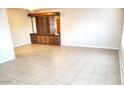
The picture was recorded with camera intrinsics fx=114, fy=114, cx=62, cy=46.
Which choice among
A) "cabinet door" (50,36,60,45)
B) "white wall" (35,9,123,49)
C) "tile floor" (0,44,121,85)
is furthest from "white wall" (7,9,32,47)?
"tile floor" (0,44,121,85)

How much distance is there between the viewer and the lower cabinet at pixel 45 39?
7.23 metres

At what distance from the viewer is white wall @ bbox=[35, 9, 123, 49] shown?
5777 millimetres

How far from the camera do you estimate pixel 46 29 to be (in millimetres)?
7758

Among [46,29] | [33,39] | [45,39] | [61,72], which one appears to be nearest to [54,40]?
[45,39]

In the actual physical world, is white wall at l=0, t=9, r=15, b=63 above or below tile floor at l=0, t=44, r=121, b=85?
above

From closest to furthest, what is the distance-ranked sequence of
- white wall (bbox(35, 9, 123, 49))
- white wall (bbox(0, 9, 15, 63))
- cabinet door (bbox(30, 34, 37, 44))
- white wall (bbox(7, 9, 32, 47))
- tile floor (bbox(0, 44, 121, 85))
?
1. tile floor (bbox(0, 44, 121, 85))
2. white wall (bbox(0, 9, 15, 63))
3. white wall (bbox(35, 9, 123, 49))
4. white wall (bbox(7, 9, 32, 47))
5. cabinet door (bbox(30, 34, 37, 44))

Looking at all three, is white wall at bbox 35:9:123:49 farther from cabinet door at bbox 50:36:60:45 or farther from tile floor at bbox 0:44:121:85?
tile floor at bbox 0:44:121:85

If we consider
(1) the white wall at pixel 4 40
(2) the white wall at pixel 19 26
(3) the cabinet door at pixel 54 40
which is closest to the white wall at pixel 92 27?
(3) the cabinet door at pixel 54 40

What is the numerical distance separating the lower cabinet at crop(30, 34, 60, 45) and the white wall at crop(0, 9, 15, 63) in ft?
10.3

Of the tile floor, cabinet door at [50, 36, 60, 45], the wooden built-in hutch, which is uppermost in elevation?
the wooden built-in hutch
